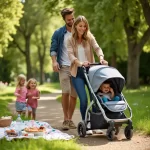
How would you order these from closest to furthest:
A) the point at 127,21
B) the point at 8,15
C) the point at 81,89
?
the point at 81,89, the point at 8,15, the point at 127,21

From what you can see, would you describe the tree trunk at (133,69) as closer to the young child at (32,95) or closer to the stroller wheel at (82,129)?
the young child at (32,95)

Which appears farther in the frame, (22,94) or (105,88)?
(22,94)

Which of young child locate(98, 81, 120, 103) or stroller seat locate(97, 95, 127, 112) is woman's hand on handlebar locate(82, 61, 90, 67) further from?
stroller seat locate(97, 95, 127, 112)

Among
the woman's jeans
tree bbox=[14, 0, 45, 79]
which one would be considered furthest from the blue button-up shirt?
tree bbox=[14, 0, 45, 79]

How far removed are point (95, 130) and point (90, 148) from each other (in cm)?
139

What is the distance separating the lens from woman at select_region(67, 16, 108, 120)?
7.07 metres

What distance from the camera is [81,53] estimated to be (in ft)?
24.3

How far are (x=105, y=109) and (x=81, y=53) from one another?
4.48ft

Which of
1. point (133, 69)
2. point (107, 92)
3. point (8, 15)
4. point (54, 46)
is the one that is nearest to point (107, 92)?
point (107, 92)

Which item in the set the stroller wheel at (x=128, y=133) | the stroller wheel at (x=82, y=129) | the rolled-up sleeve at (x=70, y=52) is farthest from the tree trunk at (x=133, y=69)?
the stroller wheel at (x=128, y=133)

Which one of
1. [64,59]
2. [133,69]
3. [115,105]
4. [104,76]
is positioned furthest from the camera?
[133,69]

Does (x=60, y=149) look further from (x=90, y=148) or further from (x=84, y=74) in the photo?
(x=84, y=74)

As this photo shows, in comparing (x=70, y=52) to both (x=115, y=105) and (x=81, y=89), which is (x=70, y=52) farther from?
(x=115, y=105)

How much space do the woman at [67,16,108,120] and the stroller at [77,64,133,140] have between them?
0.95 feet
